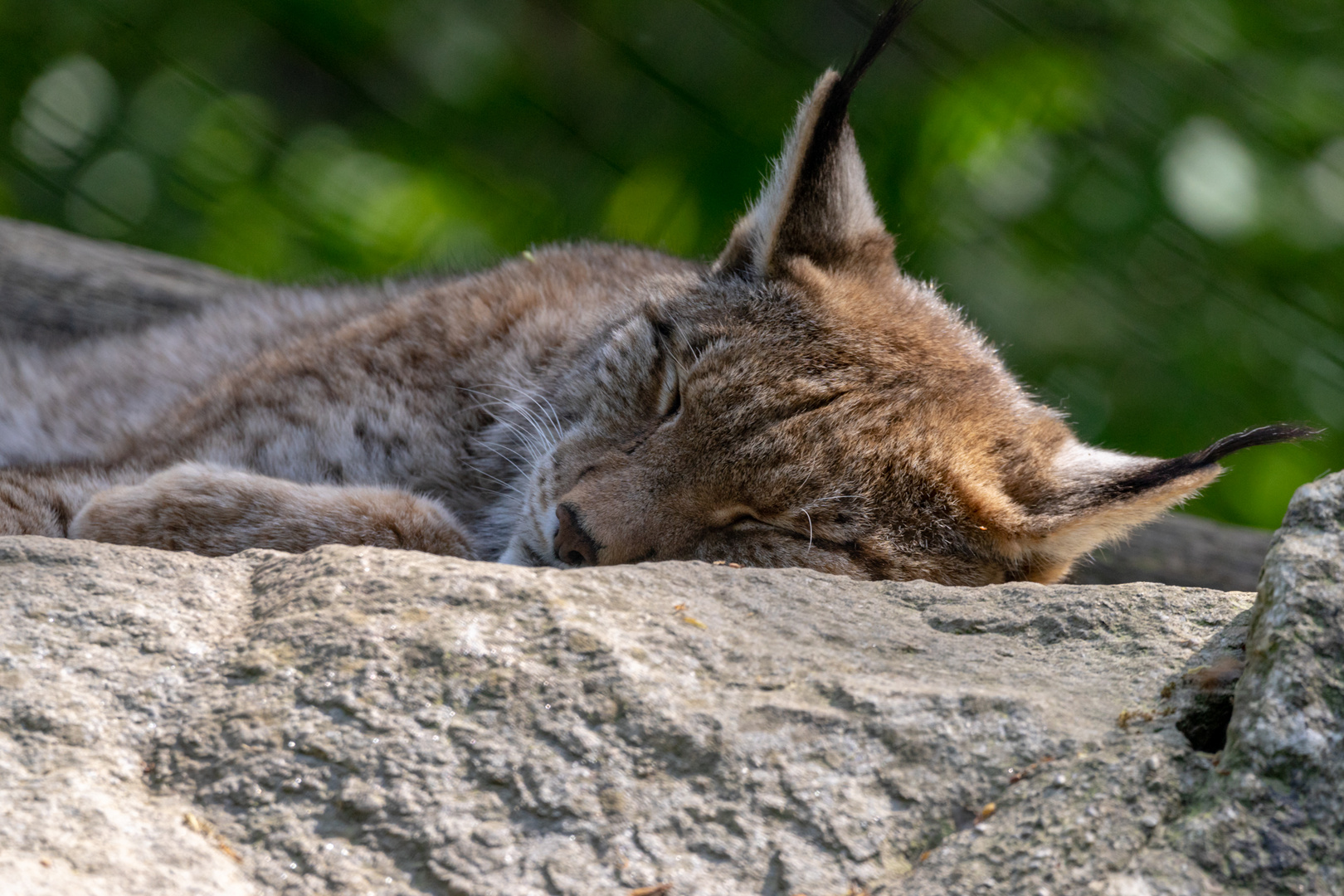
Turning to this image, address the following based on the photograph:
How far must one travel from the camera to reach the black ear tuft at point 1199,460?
92.2 inches

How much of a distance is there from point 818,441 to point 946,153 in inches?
105

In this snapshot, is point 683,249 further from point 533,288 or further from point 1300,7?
point 1300,7

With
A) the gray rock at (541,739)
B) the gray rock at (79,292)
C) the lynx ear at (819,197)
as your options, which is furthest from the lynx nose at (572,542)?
the gray rock at (79,292)

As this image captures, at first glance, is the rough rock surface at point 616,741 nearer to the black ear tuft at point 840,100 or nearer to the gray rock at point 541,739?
the gray rock at point 541,739

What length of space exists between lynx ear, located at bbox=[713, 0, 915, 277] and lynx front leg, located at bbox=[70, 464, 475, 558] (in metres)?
1.07

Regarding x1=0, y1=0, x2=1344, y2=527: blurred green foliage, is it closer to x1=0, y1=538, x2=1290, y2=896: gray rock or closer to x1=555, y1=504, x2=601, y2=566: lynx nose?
x1=555, y1=504, x2=601, y2=566: lynx nose

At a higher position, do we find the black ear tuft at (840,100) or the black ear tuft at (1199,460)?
the black ear tuft at (840,100)

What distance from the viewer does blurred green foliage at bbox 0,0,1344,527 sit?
4.79 m

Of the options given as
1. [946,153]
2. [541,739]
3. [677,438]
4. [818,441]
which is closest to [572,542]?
[677,438]

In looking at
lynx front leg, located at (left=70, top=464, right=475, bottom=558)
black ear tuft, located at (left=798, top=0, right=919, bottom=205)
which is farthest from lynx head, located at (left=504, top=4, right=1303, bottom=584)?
lynx front leg, located at (left=70, top=464, right=475, bottom=558)

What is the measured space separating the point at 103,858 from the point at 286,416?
77.9 inches

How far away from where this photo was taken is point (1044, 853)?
4.19 ft

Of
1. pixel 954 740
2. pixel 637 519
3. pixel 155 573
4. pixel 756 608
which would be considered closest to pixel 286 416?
pixel 637 519

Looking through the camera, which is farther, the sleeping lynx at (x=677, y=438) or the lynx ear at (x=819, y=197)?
the lynx ear at (x=819, y=197)
